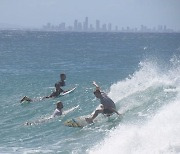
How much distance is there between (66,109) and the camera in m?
22.4

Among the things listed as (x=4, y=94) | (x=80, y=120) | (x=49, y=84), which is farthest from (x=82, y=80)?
(x=80, y=120)

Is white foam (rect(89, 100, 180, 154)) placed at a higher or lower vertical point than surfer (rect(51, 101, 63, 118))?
higher

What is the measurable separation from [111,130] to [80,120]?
2.00 meters

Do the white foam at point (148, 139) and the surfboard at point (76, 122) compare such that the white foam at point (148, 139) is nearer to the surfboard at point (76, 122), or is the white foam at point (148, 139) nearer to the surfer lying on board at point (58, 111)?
the surfboard at point (76, 122)

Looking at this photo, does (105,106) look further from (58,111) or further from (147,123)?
(147,123)

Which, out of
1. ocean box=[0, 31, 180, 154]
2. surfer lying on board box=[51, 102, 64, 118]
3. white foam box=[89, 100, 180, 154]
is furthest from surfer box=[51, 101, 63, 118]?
white foam box=[89, 100, 180, 154]

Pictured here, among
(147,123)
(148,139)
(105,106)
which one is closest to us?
(148,139)

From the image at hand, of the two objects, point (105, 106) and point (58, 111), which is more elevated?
point (105, 106)

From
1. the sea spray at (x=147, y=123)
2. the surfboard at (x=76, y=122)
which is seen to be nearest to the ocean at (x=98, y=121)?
the sea spray at (x=147, y=123)

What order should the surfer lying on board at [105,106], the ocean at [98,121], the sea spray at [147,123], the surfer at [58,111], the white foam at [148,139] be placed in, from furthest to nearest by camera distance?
the surfer at [58,111] < the surfer lying on board at [105,106] < the ocean at [98,121] < the sea spray at [147,123] < the white foam at [148,139]

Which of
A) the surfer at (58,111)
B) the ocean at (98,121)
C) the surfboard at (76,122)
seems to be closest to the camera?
the ocean at (98,121)

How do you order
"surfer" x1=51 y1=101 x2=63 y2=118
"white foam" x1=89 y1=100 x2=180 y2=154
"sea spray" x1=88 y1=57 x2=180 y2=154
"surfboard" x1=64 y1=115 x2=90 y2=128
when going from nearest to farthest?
"white foam" x1=89 y1=100 x2=180 y2=154 < "sea spray" x1=88 y1=57 x2=180 y2=154 < "surfboard" x1=64 y1=115 x2=90 y2=128 < "surfer" x1=51 y1=101 x2=63 y2=118

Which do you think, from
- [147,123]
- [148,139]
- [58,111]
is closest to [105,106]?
[58,111]

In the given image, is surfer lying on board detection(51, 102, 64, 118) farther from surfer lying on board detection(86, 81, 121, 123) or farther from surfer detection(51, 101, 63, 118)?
surfer lying on board detection(86, 81, 121, 123)
